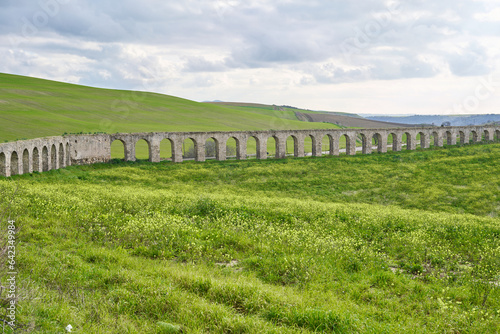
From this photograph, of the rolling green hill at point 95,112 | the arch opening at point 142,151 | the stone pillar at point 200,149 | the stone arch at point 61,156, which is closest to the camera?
the stone arch at point 61,156

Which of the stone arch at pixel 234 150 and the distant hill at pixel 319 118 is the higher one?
the distant hill at pixel 319 118

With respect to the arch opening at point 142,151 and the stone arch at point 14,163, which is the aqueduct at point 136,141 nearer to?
the stone arch at point 14,163

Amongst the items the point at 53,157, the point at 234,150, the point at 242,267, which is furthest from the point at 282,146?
the point at 242,267

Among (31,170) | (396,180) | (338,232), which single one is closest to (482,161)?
(396,180)

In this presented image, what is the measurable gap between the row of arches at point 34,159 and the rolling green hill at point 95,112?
52.7 ft

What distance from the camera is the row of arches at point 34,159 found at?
2118 centimetres

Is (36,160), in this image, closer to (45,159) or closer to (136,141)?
(45,159)

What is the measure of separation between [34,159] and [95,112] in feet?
132

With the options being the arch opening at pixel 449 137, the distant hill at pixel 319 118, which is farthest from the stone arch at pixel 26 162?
the distant hill at pixel 319 118

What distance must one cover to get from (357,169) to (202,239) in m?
22.5

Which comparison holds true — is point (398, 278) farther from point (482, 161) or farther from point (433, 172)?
point (482, 161)

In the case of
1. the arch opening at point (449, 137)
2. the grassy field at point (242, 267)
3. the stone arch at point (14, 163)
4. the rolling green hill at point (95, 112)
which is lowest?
the grassy field at point (242, 267)

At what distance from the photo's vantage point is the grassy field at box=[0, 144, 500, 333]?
6.61m

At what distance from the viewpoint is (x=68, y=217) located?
12.7 m
